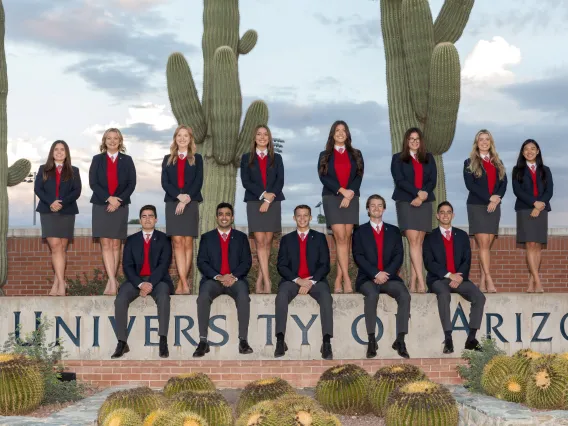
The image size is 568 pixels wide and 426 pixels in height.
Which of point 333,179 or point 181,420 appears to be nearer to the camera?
point 181,420

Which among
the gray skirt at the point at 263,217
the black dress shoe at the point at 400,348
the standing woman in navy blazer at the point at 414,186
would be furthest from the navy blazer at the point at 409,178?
the black dress shoe at the point at 400,348

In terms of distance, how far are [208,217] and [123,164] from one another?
4.26 metres

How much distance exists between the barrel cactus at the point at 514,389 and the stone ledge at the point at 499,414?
11cm

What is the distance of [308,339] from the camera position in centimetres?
1070

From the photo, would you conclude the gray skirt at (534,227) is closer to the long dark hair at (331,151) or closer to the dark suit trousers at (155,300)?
the long dark hair at (331,151)

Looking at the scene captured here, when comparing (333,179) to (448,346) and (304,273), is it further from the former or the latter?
(448,346)

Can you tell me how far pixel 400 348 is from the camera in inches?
411

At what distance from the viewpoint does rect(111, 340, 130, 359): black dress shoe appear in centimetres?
1050

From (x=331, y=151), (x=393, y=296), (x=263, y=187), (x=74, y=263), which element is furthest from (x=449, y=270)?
(x=74, y=263)

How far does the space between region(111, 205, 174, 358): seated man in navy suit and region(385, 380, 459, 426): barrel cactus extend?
3.75m

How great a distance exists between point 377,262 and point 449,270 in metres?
0.95

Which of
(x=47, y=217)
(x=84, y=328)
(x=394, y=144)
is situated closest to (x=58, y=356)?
(x=84, y=328)

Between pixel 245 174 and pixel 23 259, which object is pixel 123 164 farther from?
pixel 23 259

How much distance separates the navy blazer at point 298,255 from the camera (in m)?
10.3
